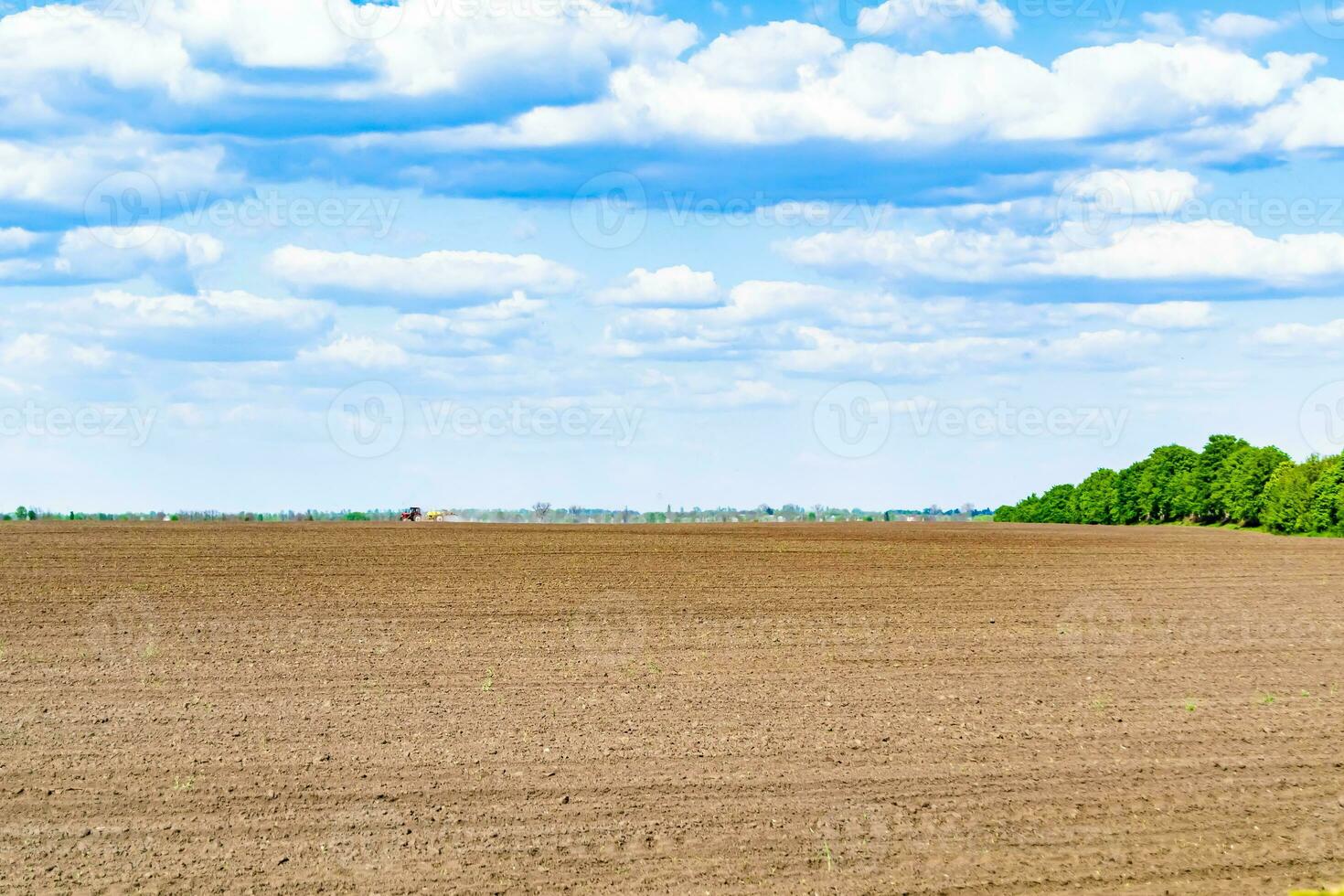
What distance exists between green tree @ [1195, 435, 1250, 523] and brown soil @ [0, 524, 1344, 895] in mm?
60647

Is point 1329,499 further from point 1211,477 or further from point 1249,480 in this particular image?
point 1211,477

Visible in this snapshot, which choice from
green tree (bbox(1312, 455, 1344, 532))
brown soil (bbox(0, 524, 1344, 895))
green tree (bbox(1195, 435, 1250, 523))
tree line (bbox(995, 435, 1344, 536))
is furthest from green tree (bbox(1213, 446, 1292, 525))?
→ brown soil (bbox(0, 524, 1344, 895))

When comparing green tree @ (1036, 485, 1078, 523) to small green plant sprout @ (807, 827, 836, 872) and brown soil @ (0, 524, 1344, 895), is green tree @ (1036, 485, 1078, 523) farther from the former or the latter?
small green plant sprout @ (807, 827, 836, 872)

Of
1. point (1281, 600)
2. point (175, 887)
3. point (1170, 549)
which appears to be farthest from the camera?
point (1170, 549)

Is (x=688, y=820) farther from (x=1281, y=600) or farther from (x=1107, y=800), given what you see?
(x=1281, y=600)

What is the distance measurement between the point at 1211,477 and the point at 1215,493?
2.00 metres

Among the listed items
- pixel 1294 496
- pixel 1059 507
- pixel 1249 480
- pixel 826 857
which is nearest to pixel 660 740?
pixel 826 857

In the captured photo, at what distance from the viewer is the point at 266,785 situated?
649 inches

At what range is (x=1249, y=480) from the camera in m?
87.2

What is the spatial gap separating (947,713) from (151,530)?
189ft

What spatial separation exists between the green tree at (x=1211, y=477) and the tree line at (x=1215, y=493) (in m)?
0.06

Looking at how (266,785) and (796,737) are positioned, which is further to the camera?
(796,737)

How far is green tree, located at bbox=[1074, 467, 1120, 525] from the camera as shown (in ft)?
365

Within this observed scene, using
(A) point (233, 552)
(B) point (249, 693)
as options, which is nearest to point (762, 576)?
(A) point (233, 552)
